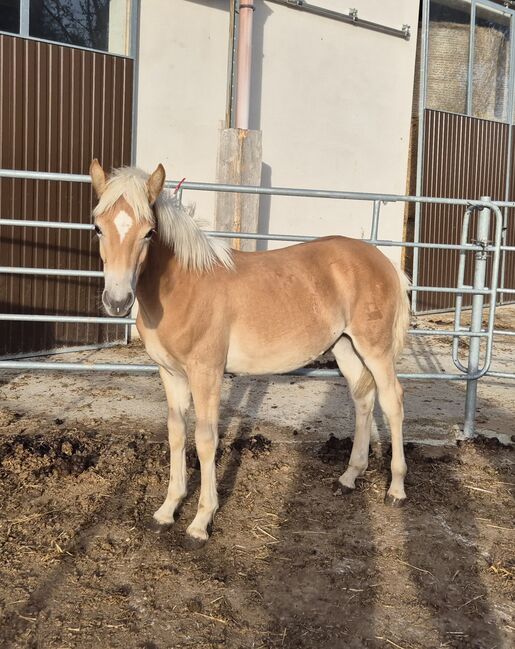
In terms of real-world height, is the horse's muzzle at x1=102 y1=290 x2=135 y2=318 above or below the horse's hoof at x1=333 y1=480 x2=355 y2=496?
above

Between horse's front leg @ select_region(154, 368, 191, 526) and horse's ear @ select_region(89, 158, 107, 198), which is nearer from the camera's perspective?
horse's ear @ select_region(89, 158, 107, 198)

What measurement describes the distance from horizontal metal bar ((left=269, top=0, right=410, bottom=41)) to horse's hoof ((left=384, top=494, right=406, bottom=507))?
628cm

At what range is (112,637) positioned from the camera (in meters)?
2.32

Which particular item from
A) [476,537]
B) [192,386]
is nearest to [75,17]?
[192,386]

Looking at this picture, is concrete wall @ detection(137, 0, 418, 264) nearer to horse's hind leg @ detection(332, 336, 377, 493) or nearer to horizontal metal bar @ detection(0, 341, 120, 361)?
horizontal metal bar @ detection(0, 341, 120, 361)

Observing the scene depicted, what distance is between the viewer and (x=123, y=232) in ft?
8.59

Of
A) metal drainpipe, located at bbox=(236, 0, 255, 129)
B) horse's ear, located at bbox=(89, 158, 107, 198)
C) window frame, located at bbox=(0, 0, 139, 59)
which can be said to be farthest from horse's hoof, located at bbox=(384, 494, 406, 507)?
window frame, located at bbox=(0, 0, 139, 59)

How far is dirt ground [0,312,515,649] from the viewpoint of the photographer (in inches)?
95.1

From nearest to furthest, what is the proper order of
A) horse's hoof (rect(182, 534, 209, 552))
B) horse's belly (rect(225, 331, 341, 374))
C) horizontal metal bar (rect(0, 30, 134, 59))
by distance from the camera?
horse's hoof (rect(182, 534, 209, 552)) < horse's belly (rect(225, 331, 341, 374)) < horizontal metal bar (rect(0, 30, 134, 59))

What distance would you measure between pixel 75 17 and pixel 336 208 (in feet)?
12.7

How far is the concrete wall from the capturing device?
23.1 feet

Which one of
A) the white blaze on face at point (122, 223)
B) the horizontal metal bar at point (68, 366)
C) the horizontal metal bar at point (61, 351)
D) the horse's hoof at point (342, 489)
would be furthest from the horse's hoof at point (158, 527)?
the horizontal metal bar at point (61, 351)

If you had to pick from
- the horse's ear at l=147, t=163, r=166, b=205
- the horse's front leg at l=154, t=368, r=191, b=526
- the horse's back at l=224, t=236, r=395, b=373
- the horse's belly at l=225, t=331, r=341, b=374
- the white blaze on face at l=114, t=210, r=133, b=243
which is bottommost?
the horse's front leg at l=154, t=368, r=191, b=526

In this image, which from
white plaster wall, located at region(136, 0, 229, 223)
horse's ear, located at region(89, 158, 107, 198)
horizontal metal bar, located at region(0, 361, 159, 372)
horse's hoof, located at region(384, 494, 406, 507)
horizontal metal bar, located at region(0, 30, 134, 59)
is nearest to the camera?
horse's ear, located at region(89, 158, 107, 198)
